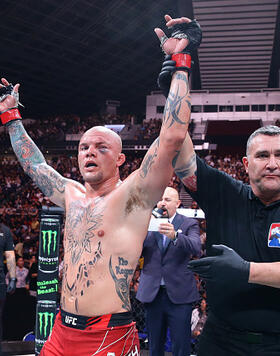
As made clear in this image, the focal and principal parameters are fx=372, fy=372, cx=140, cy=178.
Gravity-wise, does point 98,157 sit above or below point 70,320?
above

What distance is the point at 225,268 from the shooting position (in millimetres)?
1345

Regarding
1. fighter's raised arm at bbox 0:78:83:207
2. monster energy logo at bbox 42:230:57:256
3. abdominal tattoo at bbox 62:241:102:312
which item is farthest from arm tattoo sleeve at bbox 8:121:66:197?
monster energy logo at bbox 42:230:57:256

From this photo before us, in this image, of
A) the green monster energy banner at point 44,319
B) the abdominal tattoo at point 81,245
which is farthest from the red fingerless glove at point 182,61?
the green monster energy banner at point 44,319

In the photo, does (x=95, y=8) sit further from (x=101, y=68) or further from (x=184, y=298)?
(x=184, y=298)

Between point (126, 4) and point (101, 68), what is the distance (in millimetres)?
4803

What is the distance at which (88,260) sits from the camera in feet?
5.05

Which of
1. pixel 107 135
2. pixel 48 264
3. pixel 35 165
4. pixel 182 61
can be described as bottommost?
pixel 48 264

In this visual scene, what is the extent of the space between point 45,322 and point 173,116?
7.12 ft

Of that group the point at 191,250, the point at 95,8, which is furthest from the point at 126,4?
→ the point at 191,250

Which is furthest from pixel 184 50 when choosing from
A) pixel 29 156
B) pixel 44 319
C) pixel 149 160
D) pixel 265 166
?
pixel 44 319

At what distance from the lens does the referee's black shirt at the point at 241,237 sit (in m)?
1.40

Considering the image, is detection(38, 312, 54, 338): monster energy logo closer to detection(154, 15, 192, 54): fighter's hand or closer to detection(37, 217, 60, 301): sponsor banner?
detection(37, 217, 60, 301): sponsor banner

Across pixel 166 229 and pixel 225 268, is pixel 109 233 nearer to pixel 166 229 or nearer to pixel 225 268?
pixel 225 268

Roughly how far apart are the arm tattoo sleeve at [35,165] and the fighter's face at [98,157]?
0.30 meters
